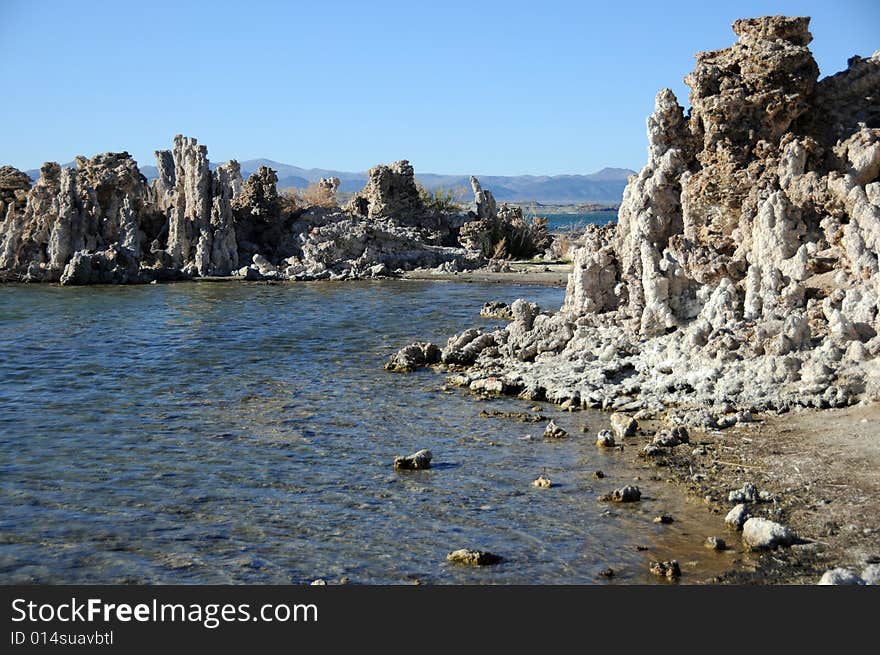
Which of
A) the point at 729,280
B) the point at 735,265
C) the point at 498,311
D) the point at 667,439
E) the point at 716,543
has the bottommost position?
the point at 716,543

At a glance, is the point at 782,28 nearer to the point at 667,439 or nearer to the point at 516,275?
the point at 667,439

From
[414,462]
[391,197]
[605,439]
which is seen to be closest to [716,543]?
[605,439]

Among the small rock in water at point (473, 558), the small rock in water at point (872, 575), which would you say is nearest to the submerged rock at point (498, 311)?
the small rock in water at point (473, 558)

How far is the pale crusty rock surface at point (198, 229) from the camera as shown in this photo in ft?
160

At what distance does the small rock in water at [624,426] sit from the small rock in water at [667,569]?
5.15 meters

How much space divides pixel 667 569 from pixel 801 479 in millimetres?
3254

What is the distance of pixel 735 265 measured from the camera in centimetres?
1888

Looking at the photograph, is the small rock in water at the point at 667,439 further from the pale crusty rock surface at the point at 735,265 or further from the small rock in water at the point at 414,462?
the small rock in water at the point at 414,462

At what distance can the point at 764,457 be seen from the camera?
12852mm

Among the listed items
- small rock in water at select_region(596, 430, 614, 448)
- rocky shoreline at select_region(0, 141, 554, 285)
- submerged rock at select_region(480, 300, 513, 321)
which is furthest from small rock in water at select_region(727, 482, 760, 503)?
rocky shoreline at select_region(0, 141, 554, 285)

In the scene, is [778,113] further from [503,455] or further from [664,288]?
[503,455]

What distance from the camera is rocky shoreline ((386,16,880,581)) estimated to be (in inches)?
601

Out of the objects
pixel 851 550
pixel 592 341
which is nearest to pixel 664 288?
pixel 592 341

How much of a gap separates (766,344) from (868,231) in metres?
2.90
